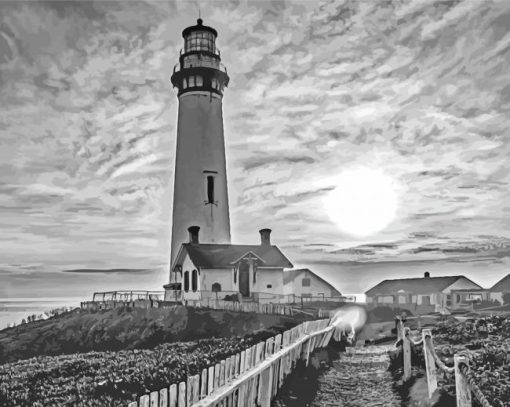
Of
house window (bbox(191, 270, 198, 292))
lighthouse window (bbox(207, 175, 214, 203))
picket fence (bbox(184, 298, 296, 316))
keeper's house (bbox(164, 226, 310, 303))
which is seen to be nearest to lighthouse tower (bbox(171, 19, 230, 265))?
lighthouse window (bbox(207, 175, 214, 203))

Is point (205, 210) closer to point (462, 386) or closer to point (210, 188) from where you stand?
point (210, 188)

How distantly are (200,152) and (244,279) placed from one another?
11259 mm

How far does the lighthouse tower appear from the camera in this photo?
49.1 metres

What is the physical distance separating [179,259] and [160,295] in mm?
5165

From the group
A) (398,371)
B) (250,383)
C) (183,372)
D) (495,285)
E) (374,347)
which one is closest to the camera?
(250,383)

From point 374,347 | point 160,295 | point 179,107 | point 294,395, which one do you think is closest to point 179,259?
point 160,295

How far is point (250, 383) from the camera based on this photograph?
10.0 meters

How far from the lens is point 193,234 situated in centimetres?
4828

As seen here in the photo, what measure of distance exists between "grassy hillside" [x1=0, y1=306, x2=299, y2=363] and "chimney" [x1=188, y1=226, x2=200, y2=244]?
6.90 m

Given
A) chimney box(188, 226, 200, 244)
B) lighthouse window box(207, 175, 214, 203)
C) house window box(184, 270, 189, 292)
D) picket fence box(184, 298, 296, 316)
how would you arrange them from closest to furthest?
picket fence box(184, 298, 296, 316), house window box(184, 270, 189, 292), chimney box(188, 226, 200, 244), lighthouse window box(207, 175, 214, 203)

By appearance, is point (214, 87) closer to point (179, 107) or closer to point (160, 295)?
point (179, 107)

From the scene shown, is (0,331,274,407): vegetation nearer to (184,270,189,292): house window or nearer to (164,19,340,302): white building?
(164,19,340,302): white building

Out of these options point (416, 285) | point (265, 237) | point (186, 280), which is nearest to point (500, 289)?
point (416, 285)

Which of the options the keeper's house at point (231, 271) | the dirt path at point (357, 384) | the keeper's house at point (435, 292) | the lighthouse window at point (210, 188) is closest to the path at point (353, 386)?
the dirt path at point (357, 384)
